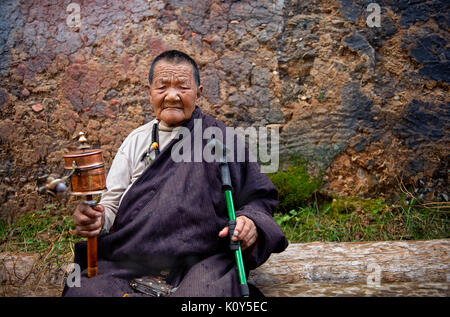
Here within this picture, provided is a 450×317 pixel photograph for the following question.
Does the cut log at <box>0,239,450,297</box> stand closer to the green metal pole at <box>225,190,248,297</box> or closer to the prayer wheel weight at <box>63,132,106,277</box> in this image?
the green metal pole at <box>225,190,248,297</box>

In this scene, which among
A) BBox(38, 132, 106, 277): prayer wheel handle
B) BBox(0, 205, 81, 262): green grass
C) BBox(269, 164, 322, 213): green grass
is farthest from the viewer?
BBox(269, 164, 322, 213): green grass

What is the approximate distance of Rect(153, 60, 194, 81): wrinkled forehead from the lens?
6.94 ft

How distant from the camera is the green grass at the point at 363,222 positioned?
3064 millimetres

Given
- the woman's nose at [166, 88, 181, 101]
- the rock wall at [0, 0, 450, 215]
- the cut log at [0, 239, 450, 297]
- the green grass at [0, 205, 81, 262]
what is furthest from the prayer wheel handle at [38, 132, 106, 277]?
the rock wall at [0, 0, 450, 215]

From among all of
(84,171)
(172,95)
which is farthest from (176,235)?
(172,95)

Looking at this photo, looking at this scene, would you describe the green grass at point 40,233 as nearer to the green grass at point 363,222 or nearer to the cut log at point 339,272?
the cut log at point 339,272

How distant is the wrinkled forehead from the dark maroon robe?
43 centimetres

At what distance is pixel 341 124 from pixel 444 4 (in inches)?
59.5

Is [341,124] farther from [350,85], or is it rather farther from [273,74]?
[273,74]

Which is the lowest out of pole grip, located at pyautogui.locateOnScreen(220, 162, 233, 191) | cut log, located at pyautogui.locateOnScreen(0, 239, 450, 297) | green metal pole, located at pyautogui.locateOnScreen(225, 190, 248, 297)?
cut log, located at pyautogui.locateOnScreen(0, 239, 450, 297)

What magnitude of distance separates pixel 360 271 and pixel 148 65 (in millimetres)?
2658

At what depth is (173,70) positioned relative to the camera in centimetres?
212

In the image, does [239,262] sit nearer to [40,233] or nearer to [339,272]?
[339,272]
